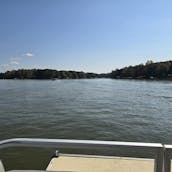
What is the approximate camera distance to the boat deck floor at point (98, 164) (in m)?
4.60

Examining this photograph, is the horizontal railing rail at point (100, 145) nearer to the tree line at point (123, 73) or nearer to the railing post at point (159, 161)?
the railing post at point (159, 161)

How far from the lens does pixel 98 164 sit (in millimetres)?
4809

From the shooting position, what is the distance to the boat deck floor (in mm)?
4602

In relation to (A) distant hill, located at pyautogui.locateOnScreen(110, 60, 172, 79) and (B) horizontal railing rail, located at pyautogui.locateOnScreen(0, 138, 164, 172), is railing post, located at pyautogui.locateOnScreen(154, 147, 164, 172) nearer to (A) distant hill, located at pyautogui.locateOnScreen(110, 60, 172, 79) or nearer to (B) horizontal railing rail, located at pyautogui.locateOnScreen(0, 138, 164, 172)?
(B) horizontal railing rail, located at pyautogui.locateOnScreen(0, 138, 164, 172)

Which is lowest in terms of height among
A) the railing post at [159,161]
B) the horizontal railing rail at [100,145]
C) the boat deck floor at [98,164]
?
the boat deck floor at [98,164]

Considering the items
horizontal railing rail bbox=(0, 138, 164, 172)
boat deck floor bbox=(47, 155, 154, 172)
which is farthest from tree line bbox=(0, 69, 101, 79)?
horizontal railing rail bbox=(0, 138, 164, 172)

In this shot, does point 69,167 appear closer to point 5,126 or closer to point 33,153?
point 33,153

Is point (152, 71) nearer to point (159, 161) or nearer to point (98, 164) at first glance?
point (98, 164)

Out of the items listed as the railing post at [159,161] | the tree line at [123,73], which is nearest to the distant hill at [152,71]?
the tree line at [123,73]

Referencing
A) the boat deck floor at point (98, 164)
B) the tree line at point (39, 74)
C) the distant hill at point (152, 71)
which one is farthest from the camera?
the tree line at point (39, 74)

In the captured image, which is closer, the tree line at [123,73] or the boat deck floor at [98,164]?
the boat deck floor at [98,164]

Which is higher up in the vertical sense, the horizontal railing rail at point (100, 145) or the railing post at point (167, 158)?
the horizontal railing rail at point (100, 145)

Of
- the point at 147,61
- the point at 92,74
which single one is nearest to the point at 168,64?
the point at 147,61

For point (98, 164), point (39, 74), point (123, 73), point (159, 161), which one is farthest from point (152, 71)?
point (159, 161)
